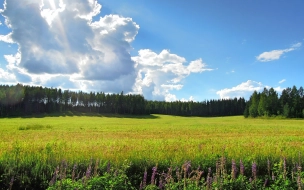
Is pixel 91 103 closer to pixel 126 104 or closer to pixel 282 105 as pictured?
pixel 126 104

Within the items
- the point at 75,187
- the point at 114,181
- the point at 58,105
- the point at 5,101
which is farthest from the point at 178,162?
the point at 58,105

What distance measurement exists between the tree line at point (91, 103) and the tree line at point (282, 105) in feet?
170

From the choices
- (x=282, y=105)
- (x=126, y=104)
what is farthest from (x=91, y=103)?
(x=282, y=105)

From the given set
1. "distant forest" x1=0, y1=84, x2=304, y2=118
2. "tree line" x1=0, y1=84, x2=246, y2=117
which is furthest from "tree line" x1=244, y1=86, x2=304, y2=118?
"tree line" x1=0, y1=84, x2=246, y2=117

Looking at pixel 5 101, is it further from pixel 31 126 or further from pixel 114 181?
pixel 114 181

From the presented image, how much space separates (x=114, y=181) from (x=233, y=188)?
352cm

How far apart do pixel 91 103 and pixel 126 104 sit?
20.1 metres

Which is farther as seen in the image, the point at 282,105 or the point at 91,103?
the point at 91,103

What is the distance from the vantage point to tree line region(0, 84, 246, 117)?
118m

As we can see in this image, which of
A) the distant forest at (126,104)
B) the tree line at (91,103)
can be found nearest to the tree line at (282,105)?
the distant forest at (126,104)

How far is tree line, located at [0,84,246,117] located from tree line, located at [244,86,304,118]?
51739 mm

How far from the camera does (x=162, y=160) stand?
9.95 m

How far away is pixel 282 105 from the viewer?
362 feet

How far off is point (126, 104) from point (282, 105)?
79.9m
